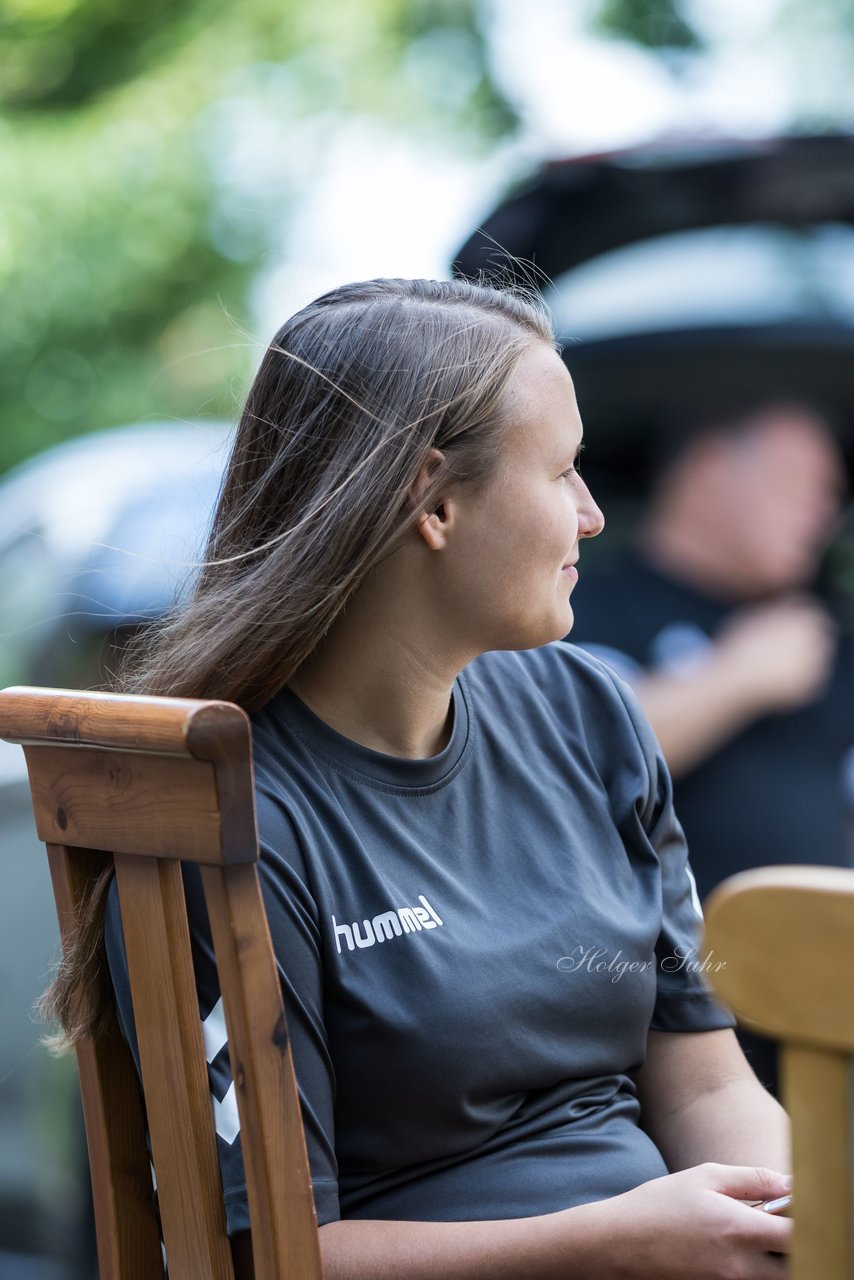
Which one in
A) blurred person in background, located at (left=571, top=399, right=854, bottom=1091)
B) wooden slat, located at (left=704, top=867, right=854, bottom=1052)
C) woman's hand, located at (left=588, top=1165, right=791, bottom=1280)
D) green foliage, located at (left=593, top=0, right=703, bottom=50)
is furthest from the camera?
green foliage, located at (left=593, top=0, right=703, bottom=50)

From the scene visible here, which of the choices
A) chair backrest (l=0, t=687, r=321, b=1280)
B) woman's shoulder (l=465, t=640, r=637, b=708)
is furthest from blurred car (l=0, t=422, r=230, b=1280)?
chair backrest (l=0, t=687, r=321, b=1280)

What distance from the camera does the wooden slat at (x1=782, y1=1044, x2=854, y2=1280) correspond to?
2.42ft

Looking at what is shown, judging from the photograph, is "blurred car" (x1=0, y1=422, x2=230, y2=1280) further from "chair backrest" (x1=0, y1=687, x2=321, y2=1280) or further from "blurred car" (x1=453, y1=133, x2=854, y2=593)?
"chair backrest" (x1=0, y1=687, x2=321, y2=1280)

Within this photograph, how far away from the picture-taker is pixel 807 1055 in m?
0.74

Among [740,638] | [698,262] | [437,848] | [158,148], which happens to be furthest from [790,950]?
[158,148]

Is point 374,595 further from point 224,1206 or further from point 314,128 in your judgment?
point 314,128

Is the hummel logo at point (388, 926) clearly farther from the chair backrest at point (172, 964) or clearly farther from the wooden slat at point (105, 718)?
the wooden slat at point (105, 718)

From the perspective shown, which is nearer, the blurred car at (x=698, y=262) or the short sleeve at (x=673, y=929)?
the short sleeve at (x=673, y=929)

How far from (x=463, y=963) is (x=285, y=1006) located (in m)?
0.17

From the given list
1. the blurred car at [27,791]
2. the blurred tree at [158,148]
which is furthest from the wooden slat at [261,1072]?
the blurred tree at [158,148]

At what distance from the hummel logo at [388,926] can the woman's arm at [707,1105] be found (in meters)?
0.34

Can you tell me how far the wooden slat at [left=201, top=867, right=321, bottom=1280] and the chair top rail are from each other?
11 centimetres

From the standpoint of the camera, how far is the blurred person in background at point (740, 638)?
2426mm

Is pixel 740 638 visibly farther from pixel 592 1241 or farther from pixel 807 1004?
pixel 807 1004
